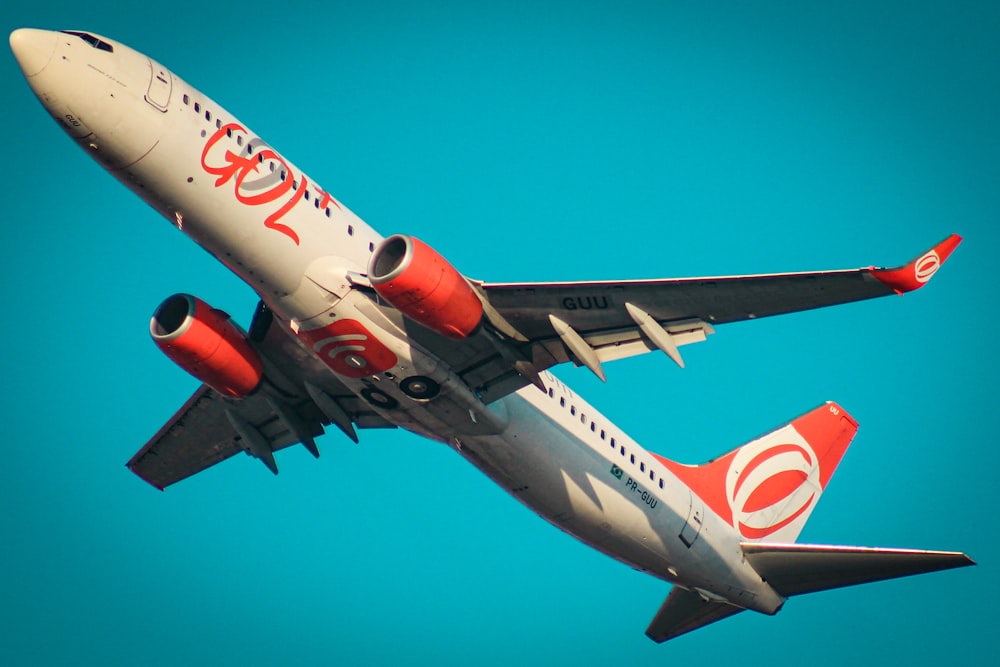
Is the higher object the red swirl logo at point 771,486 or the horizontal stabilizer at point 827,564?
the red swirl logo at point 771,486

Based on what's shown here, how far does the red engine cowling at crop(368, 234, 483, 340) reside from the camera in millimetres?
25766

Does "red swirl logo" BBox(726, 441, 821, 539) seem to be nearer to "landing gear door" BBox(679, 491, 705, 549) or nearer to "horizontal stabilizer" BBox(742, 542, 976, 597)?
"horizontal stabilizer" BBox(742, 542, 976, 597)

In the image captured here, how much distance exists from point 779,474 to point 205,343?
18125mm

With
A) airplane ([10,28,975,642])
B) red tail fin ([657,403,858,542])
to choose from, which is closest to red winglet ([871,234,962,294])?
airplane ([10,28,975,642])

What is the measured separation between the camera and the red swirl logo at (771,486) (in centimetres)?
3675

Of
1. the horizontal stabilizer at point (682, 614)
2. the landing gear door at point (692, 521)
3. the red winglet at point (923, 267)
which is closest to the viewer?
the red winglet at point (923, 267)

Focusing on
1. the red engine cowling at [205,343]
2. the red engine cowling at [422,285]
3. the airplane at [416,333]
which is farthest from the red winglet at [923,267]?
the red engine cowling at [205,343]

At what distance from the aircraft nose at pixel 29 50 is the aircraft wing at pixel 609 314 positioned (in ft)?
31.3

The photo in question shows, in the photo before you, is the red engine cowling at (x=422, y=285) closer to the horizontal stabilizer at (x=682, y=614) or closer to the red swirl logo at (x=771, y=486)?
the red swirl logo at (x=771, y=486)

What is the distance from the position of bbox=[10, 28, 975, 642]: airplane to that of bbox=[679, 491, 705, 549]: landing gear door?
0.14 metres

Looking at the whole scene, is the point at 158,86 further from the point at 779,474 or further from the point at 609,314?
the point at 779,474

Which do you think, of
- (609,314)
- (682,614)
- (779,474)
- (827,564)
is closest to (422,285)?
(609,314)

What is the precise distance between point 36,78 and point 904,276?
1742 centimetres

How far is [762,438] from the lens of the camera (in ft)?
127
